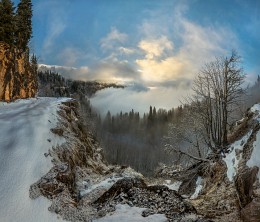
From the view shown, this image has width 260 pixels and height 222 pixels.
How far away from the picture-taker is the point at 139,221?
1524 cm

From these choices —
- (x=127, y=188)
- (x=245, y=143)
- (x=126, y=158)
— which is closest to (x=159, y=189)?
(x=127, y=188)

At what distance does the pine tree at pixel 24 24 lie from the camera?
60719 millimetres

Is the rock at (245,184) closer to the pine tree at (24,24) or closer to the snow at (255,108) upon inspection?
the snow at (255,108)

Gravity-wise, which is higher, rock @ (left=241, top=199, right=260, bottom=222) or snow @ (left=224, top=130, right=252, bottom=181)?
snow @ (left=224, top=130, right=252, bottom=181)

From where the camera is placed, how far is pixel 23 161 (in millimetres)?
17375

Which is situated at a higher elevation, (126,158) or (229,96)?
Result: (229,96)

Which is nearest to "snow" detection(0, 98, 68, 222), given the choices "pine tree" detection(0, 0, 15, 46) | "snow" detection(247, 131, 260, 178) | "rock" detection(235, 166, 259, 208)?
"rock" detection(235, 166, 259, 208)

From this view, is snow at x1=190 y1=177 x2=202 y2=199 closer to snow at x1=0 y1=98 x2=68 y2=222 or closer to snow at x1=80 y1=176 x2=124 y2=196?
snow at x1=80 y1=176 x2=124 y2=196

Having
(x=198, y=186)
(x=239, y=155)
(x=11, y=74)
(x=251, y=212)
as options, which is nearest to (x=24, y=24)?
(x=11, y=74)

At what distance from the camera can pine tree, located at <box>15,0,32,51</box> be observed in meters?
60.7

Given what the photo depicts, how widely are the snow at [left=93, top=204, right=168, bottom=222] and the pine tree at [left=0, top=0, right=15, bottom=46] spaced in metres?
37.6

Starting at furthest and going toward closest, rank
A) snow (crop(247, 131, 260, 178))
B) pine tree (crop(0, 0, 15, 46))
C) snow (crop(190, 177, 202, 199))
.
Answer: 1. pine tree (crop(0, 0, 15, 46))
2. snow (crop(190, 177, 202, 199))
3. snow (crop(247, 131, 260, 178))

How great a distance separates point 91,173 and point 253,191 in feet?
35.5

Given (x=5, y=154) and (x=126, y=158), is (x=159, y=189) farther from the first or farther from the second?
(x=126, y=158)
